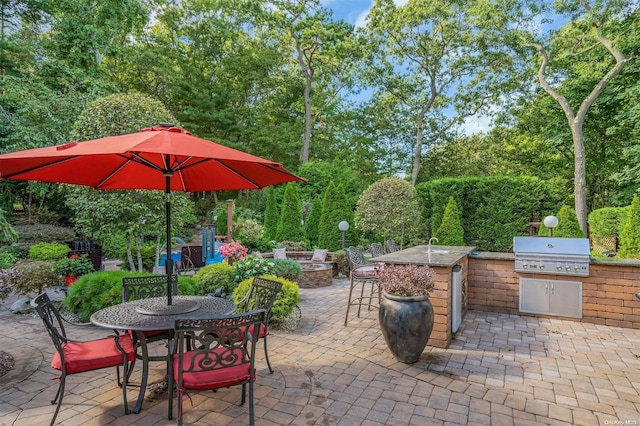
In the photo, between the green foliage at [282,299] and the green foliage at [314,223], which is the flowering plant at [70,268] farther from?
the green foliage at [314,223]

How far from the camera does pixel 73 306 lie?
16.4 ft

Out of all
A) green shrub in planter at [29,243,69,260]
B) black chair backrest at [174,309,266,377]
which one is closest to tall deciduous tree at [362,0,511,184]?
green shrub in planter at [29,243,69,260]

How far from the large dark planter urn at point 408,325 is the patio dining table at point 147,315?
5.05 feet

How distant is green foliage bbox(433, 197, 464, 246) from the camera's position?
34.7 feet

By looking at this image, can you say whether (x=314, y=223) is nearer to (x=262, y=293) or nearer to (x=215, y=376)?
(x=262, y=293)

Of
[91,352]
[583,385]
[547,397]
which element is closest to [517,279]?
[583,385]

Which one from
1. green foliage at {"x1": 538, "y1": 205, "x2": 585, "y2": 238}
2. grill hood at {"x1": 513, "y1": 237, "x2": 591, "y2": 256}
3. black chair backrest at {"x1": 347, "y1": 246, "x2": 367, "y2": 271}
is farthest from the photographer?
green foliage at {"x1": 538, "y1": 205, "x2": 585, "y2": 238}

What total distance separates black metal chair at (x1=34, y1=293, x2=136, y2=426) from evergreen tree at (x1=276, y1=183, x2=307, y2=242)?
929cm

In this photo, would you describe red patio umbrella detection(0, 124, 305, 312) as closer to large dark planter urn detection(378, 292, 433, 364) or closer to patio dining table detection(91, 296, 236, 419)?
patio dining table detection(91, 296, 236, 419)

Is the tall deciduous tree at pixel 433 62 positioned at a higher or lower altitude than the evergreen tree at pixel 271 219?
higher

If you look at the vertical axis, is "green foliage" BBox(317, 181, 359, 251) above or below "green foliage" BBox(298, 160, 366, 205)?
below

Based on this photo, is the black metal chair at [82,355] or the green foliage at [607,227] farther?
the green foliage at [607,227]

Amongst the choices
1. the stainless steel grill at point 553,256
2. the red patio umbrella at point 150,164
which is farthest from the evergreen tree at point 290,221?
the red patio umbrella at point 150,164

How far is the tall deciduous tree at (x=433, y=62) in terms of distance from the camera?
14773 mm
